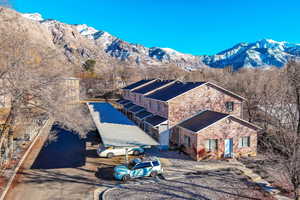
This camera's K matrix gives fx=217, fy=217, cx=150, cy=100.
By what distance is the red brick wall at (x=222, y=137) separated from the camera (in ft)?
63.2

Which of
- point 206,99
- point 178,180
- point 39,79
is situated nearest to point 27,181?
point 39,79

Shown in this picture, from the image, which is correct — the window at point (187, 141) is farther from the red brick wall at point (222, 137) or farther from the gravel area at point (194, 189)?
the gravel area at point (194, 189)

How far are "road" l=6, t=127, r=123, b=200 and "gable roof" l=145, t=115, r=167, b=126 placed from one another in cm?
593

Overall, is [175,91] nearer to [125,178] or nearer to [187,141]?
[187,141]

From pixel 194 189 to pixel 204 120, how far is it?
27.8 ft

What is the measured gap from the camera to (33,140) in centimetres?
2502

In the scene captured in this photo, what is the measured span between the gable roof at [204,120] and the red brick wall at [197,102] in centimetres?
78

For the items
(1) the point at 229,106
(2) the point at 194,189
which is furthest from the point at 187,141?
(1) the point at 229,106

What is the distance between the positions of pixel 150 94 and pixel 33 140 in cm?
1573

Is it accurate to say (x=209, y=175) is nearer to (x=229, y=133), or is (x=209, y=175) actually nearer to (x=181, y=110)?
(x=229, y=133)

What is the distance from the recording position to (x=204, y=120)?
21.2m

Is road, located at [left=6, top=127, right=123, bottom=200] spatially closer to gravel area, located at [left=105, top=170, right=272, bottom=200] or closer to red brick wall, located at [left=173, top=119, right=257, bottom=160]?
gravel area, located at [left=105, top=170, right=272, bottom=200]

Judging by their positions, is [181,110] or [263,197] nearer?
[263,197]

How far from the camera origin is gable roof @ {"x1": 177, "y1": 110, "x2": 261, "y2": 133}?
1978 cm
